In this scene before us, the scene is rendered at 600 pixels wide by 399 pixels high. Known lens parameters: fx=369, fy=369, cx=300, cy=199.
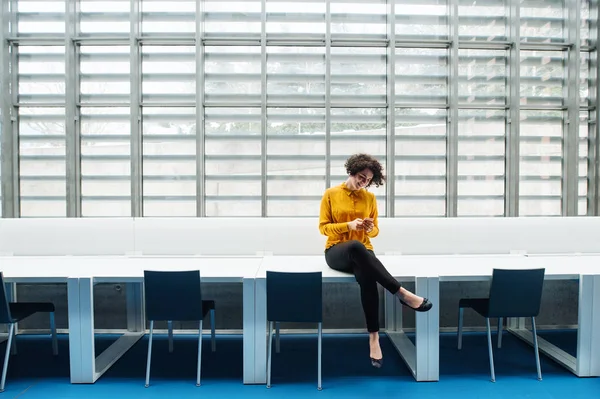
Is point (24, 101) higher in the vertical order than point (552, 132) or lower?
higher

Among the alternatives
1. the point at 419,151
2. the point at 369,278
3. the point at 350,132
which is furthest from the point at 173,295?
the point at 419,151

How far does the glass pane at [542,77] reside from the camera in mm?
4762

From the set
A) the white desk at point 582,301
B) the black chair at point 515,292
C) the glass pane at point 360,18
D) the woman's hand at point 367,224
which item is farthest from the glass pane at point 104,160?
the black chair at point 515,292

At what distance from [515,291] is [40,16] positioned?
6026 mm

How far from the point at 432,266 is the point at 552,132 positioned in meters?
2.87

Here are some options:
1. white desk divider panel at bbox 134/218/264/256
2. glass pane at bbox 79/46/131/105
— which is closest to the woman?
white desk divider panel at bbox 134/218/264/256

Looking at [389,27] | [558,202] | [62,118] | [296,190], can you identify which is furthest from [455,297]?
[62,118]

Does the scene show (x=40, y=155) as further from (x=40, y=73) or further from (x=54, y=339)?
(x=54, y=339)

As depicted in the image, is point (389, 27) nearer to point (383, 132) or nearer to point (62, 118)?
point (383, 132)

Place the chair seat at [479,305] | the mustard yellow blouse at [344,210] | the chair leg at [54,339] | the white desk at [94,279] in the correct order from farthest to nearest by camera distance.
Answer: the chair leg at [54,339] < the mustard yellow blouse at [344,210] < the chair seat at [479,305] < the white desk at [94,279]

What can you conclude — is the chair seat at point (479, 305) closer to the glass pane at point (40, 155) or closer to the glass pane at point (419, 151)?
the glass pane at point (419, 151)

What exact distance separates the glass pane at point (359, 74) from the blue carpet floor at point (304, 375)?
2905 millimetres

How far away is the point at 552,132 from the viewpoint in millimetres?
4785

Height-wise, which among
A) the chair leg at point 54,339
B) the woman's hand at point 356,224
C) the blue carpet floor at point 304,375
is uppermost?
the woman's hand at point 356,224
